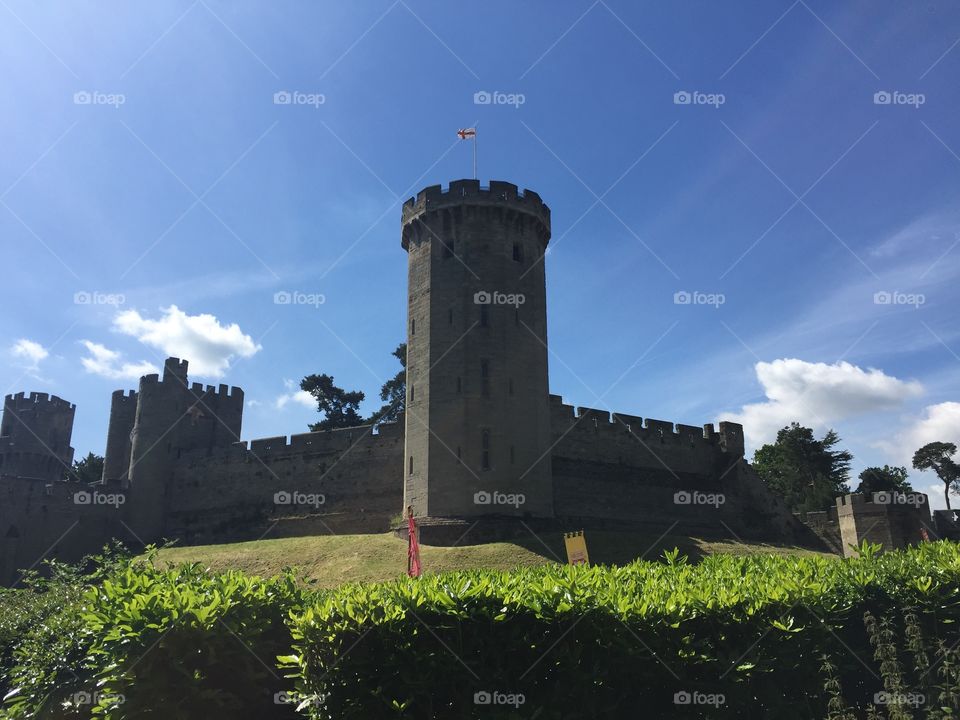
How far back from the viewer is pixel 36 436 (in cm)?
5378

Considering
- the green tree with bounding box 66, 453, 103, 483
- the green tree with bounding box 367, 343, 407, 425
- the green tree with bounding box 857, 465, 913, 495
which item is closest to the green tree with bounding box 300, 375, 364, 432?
the green tree with bounding box 367, 343, 407, 425

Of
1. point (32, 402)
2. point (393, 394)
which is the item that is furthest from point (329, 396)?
point (32, 402)

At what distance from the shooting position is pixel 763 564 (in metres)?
13.2

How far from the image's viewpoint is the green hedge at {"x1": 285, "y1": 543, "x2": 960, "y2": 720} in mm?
9109

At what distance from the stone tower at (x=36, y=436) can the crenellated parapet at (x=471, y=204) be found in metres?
35.8

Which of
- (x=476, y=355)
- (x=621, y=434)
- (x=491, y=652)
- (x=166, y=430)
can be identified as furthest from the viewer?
(x=166, y=430)

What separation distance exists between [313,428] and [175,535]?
1599cm

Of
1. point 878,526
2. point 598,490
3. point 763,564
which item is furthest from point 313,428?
point 763,564

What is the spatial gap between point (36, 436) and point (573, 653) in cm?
5514

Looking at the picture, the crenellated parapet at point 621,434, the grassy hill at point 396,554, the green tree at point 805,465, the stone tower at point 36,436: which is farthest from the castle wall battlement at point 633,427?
the stone tower at point 36,436

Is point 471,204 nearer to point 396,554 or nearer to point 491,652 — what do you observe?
point 396,554

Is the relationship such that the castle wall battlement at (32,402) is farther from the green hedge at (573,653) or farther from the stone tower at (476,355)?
the green hedge at (573,653)

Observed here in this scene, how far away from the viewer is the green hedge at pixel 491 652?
9.16 metres

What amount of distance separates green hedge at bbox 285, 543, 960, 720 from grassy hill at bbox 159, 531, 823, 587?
13.9m
